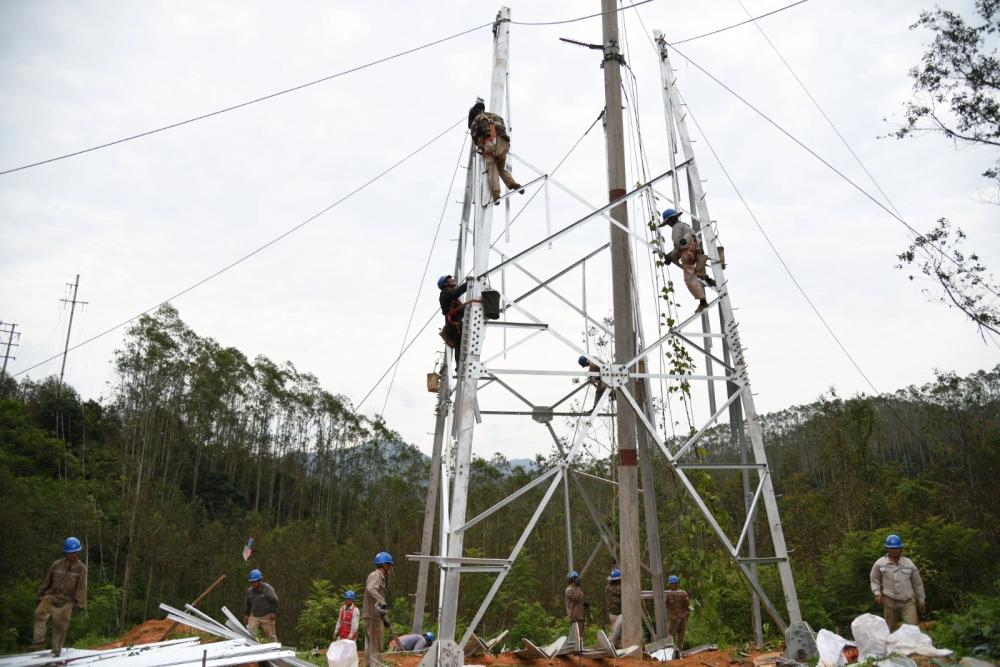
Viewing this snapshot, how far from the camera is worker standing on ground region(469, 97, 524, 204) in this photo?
9.23 m

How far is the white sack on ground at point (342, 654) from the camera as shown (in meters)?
8.92

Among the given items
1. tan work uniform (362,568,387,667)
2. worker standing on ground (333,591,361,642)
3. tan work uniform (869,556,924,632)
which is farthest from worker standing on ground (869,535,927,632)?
worker standing on ground (333,591,361,642)

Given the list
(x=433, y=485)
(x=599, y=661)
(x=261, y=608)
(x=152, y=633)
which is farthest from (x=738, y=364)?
(x=152, y=633)

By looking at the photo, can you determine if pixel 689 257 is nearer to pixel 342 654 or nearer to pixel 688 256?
pixel 688 256

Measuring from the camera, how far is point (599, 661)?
30.7 feet

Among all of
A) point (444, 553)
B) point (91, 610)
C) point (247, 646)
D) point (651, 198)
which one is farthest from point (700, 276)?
point (91, 610)

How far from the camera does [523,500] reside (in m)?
40.9

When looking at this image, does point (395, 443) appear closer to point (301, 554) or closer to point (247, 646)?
point (301, 554)

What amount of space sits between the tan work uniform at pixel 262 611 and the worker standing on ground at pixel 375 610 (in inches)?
151

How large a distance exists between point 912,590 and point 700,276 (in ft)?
15.2

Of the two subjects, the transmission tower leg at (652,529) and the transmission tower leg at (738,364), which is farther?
the transmission tower leg at (652,529)

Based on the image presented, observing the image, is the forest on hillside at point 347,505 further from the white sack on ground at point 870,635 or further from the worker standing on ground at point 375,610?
the worker standing on ground at point 375,610

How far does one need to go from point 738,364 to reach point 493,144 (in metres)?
4.00

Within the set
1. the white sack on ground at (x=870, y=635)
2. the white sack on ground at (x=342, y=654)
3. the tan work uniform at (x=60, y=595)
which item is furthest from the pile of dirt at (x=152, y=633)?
the white sack on ground at (x=870, y=635)
